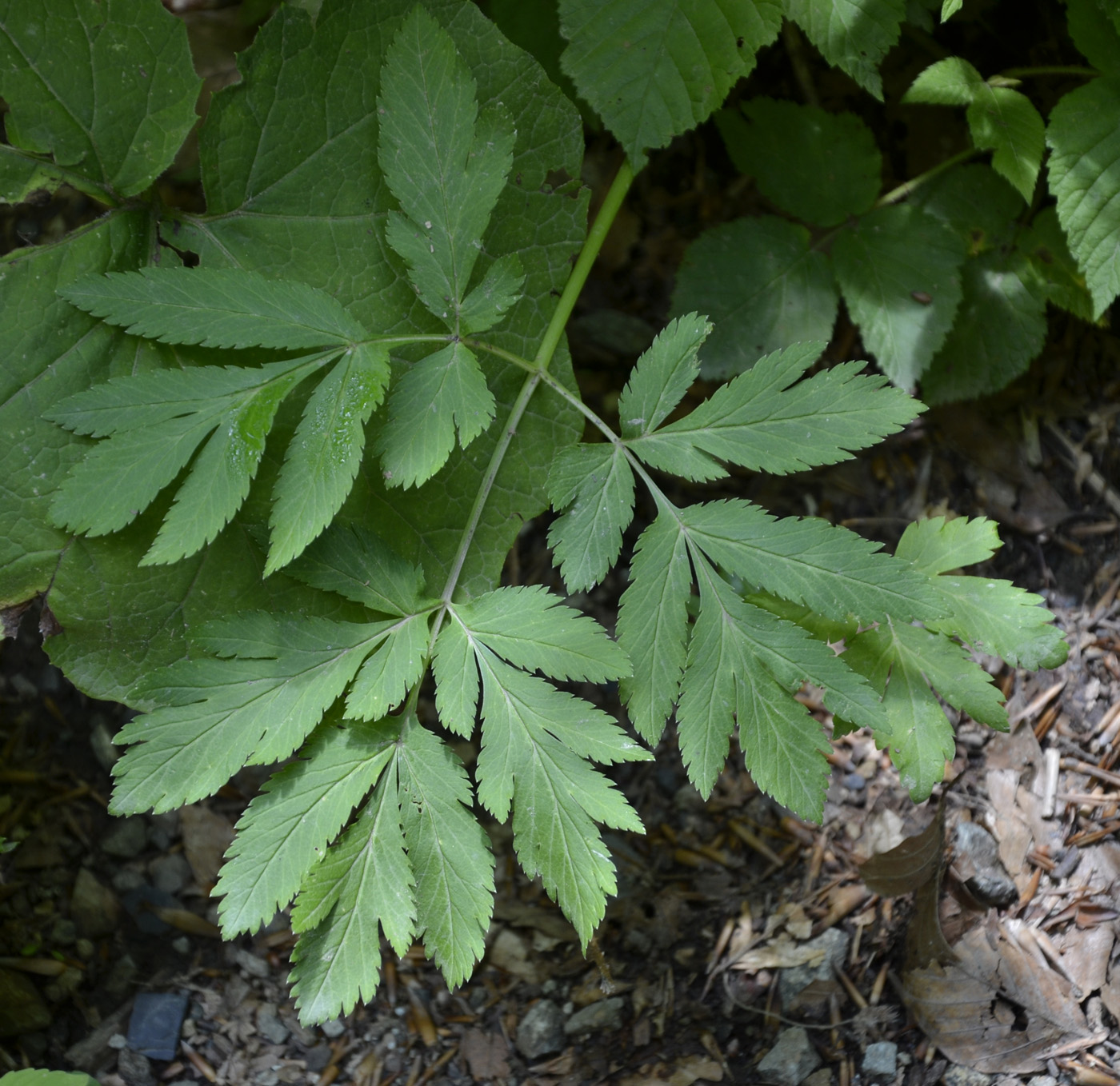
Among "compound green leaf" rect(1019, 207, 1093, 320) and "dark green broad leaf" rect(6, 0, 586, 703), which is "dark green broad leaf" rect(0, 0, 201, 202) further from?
"compound green leaf" rect(1019, 207, 1093, 320)

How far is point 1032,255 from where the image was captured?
203 cm

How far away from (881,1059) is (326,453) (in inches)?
64.1

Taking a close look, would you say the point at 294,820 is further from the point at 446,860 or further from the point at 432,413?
the point at 432,413

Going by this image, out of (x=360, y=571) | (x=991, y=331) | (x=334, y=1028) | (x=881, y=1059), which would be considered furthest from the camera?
(x=991, y=331)

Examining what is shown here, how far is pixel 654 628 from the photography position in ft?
4.77

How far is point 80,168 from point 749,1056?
2141 millimetres

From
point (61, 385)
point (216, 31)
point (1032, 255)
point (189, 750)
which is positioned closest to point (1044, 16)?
point (1032, 255)

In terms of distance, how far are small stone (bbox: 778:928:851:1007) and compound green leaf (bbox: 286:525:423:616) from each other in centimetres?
118

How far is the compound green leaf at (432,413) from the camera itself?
4.74ft

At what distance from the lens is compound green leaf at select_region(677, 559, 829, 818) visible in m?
1.42

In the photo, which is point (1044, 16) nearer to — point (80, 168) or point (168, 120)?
point (168, 120)

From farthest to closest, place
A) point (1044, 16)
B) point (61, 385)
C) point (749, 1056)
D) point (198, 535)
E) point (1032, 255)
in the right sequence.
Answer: point (1044, 16) → point (1032, 255) → point (749, 1056) → point (61, 385) → point (198, 535)

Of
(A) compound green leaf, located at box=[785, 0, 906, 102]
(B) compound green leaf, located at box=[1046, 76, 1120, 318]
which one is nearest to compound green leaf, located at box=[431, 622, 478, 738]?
(A) compound green leaf, located at box=[785, 0, 906, 102]

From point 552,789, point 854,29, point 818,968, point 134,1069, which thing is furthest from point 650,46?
point 134,1069
